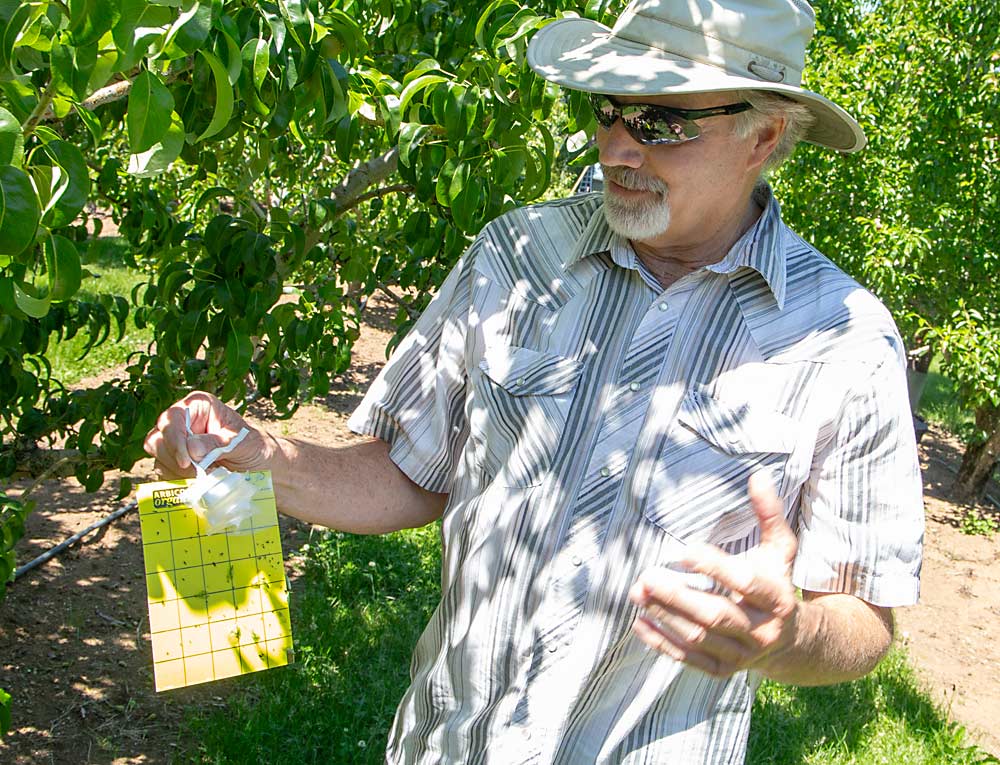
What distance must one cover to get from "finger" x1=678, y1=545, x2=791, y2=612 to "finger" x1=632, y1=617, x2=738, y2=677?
0.26ft

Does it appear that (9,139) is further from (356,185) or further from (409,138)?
(356,185)

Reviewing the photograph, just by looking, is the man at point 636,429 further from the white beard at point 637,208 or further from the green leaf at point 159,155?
the green leaf at point 159,155

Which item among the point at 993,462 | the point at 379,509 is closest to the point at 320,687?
the point at 379,509

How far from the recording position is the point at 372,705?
3.95 meters

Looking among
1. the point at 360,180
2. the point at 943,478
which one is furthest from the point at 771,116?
the point at 943,478

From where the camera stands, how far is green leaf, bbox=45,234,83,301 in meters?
1.34

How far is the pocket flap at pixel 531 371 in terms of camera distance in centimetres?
172

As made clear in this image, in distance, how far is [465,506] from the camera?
1778 mm

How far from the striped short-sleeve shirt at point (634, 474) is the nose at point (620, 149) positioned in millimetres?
122

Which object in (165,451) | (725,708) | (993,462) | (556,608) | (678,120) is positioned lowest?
(993,462)

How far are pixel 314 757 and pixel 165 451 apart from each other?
90.5 inches

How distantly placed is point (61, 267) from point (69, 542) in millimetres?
4284

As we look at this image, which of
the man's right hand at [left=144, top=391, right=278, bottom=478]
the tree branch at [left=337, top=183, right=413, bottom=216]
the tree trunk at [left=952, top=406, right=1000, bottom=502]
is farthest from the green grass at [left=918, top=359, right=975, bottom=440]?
the man's right hand at [left=144, top=391, right=278, bottom=478]

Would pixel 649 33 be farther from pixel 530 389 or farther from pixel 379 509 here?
pixel 379 509
